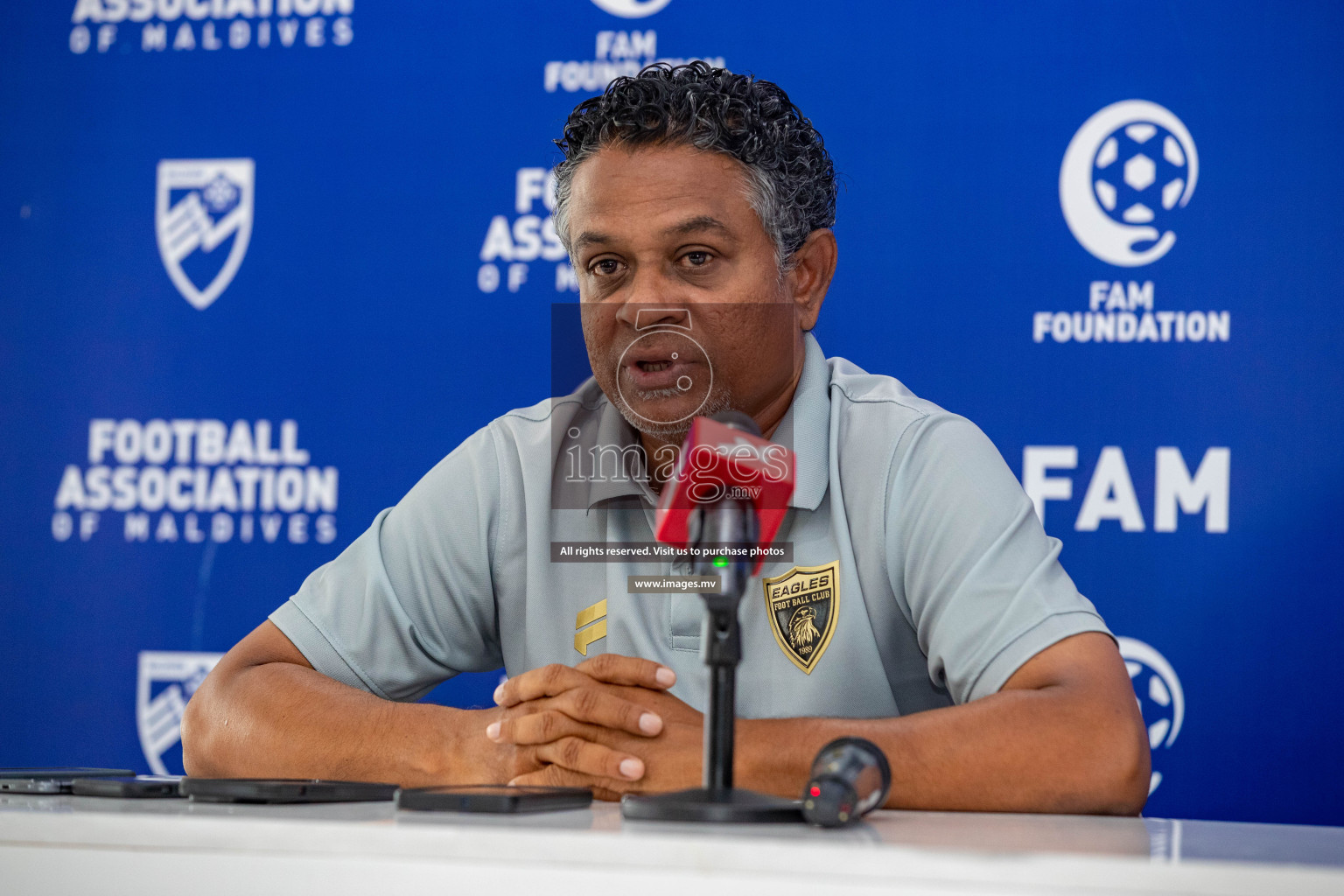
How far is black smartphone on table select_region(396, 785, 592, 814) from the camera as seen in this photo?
2.56 ft

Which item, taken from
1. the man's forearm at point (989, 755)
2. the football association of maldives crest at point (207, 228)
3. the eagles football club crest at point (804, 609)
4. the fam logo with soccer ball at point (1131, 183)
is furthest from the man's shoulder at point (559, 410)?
the football association of maldives crest at point (207, 228)

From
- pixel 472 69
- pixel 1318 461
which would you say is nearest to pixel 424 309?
pixel 472 69

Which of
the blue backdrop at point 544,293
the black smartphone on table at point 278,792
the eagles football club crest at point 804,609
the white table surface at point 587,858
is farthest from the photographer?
the blue backdrop at point 544,293

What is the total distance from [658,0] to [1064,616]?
156cm

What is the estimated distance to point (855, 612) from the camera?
1329 millimetres

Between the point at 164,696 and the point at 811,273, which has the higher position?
the point at 811,273

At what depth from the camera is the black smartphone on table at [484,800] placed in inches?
30.8

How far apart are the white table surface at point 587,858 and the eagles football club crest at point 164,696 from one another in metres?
1.62

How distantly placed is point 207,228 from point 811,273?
1413mm

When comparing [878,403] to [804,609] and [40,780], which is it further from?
[40,780]

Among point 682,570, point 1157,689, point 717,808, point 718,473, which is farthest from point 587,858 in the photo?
point 1157,689

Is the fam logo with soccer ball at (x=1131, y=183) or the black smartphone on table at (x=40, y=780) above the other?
the fam logo with soccer ball at (x=1131, y=183)

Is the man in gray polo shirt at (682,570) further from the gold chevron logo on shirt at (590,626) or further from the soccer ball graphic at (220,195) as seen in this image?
the soccer ball graphic at (220,195)

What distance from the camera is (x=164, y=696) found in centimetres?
232
